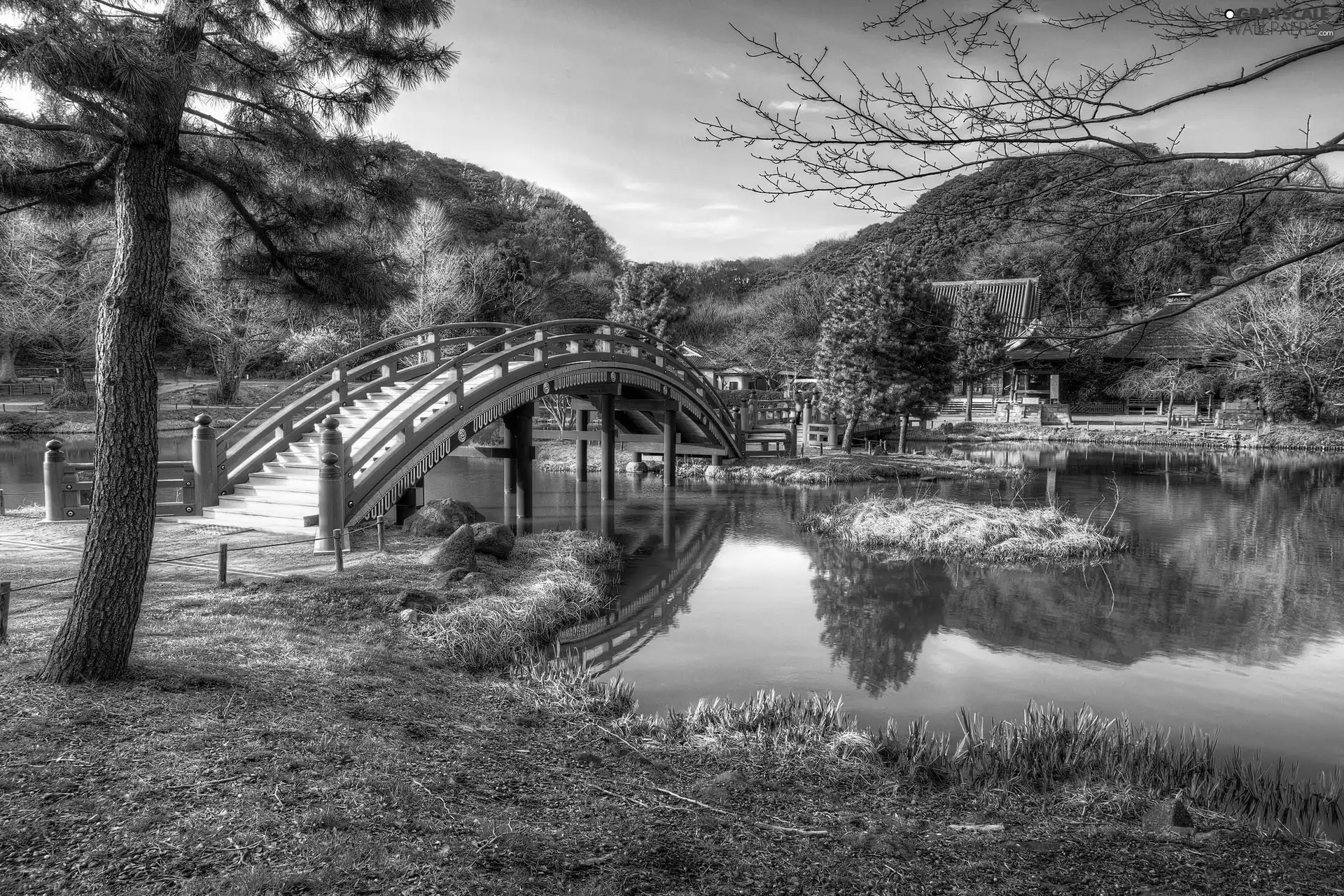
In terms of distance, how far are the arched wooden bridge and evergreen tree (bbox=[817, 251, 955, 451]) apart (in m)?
7.45

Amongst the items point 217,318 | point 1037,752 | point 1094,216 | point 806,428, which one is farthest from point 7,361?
point 1094,216

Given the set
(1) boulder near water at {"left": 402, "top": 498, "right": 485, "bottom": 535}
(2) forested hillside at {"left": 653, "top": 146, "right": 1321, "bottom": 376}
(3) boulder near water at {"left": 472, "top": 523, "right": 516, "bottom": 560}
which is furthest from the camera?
(1) boulder near water at {"left": 402, "top": 498, "right": 485, "bottom": 535}

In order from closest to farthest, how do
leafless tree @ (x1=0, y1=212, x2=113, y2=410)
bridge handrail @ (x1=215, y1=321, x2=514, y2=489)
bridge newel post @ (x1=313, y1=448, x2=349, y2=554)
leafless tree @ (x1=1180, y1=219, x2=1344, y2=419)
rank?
Result: 1. bridge newel post @ (x1=313, y1=448, x2=349, y2=554)
2. bridge handrail @ (x1=215, y1=321, x2=514, y2=489)
3. leafless tree @ (x1=1180, y1=219, x2=1344, y2=419)
4. leafless tree @ (x1=0, y1=212, x2=113, y2=410)

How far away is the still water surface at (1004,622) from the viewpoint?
6789 millimetres

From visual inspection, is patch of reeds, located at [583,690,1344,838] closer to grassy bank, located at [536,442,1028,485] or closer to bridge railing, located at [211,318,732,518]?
bridge railing, located at [211,318,732,518]

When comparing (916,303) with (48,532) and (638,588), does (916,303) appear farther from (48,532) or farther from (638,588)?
(48,532)

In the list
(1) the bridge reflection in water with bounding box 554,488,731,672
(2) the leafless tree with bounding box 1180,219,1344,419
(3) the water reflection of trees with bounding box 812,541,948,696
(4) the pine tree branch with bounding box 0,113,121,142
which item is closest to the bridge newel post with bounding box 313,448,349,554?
(1) the bridge reflection in water with bounding box 554,488,731,672

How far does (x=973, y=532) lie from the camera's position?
12625mm

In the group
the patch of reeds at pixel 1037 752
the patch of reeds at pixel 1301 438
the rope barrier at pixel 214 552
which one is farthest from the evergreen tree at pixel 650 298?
the patch of reeds at pixel 1037 752

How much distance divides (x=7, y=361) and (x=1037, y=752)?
4017 cm

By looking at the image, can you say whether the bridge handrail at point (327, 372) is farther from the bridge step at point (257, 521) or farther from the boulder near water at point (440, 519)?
the boulder near water at point (440, 519)

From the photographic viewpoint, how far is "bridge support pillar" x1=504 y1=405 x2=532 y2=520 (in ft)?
48.8

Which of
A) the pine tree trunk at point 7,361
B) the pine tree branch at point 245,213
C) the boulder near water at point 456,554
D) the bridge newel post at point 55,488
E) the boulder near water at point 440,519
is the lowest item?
the boulder near water at point 456,554

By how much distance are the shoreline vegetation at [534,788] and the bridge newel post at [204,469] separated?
4058mm
